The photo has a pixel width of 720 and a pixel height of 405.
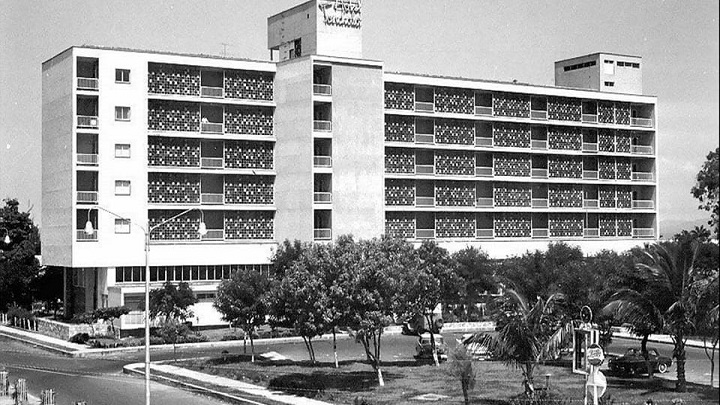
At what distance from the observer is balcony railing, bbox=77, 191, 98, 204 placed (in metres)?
84.0

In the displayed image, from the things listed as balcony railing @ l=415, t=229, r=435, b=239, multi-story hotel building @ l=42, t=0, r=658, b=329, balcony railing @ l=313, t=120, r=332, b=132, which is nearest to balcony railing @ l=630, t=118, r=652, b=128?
multi-story hotel building @ l=42, t=0, r=658, b=329

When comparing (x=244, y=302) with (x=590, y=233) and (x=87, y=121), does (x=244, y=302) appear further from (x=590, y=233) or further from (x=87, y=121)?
(x=590, y=233)

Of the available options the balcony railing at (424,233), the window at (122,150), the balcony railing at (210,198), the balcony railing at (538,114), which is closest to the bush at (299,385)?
the window at (122,150)

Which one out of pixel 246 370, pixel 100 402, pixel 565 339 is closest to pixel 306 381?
pixel 246 370

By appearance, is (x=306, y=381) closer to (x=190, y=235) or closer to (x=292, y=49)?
(x=190, y=235)

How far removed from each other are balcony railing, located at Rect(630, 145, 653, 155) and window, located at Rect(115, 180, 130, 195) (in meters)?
57.8

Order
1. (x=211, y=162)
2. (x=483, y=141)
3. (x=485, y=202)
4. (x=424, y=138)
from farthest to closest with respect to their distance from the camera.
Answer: (x=485, y=202)
(x=483, y=141)
(x=424, y=138)
(x=211, y=162)

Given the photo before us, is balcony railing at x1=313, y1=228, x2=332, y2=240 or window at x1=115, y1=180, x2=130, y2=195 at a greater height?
window at x1=115, y1=180, x2=130, y2=195

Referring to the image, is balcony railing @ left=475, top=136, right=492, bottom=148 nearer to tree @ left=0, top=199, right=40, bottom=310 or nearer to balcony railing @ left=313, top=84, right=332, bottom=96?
balcony railing @ left=313, top=84, right=332, bottom=96

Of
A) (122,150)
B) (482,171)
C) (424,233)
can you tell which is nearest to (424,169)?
(424,233)

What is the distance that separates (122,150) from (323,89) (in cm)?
1903

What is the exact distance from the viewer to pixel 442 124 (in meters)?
101

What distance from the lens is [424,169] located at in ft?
329

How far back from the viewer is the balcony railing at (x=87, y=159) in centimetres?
8406
